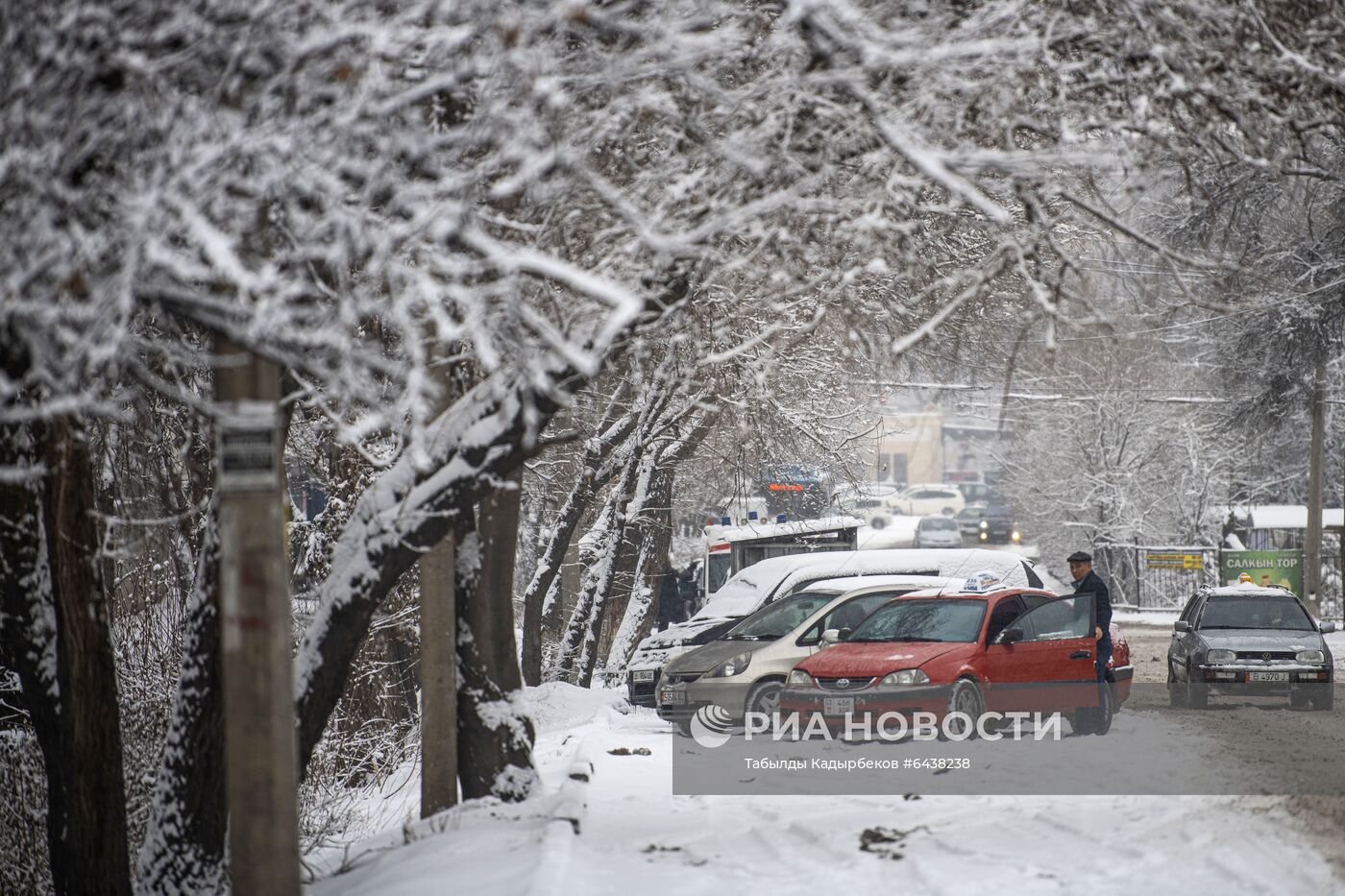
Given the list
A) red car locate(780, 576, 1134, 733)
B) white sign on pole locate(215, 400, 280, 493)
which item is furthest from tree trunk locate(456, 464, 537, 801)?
white sign on pole locate(215, 400, 280, 493)

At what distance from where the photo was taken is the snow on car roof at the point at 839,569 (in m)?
19.5

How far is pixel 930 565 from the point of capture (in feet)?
66.3

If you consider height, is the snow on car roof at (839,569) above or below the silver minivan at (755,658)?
above

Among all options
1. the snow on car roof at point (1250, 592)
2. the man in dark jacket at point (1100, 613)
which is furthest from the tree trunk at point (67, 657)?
the snow on car roof at point (1250, 592)

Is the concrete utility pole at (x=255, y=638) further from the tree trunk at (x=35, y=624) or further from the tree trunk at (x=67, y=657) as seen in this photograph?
the tree trunk at (x=35, y=624)

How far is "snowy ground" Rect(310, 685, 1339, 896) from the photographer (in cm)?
784

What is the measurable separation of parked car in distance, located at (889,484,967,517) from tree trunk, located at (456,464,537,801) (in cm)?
6539

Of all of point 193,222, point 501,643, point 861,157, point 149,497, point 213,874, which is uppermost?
point 861,157

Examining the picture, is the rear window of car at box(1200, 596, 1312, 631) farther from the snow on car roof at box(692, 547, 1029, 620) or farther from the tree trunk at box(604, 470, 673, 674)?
the tree trunk at box(604, 470, 673, 674)

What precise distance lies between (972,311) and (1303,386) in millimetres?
16563

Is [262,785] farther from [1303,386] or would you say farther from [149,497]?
[1303,386]

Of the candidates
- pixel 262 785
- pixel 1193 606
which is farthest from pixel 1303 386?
pixel 262 785

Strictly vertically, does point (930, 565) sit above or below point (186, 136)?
below

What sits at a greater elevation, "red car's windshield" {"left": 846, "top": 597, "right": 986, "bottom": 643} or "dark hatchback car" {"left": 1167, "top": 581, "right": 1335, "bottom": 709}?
"red car's windshield" {"left": 846, "top": 597, "right": 986, "bottom": 643}
